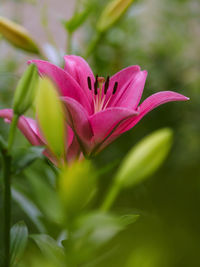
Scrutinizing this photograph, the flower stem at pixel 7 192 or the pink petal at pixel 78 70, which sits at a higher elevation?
the pink petal at pixel 78 70

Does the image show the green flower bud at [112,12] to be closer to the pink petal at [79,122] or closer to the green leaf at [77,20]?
the green leaf at [77,20]

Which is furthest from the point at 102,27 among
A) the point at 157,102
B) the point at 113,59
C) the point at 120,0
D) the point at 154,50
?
the point at 154,50

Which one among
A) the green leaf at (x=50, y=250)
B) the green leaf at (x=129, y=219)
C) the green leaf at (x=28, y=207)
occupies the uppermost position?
the green leaf at (x=129, y=219)

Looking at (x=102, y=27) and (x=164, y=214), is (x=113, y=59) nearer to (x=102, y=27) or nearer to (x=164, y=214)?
(x=102, y=27)

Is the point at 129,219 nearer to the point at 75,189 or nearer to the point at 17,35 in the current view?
the point at 75,189

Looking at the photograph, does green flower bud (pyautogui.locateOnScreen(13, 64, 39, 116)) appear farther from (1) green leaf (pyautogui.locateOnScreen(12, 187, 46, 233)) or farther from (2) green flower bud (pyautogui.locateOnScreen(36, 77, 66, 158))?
(1) green leaf (pyautogui.locateOnScreen(12, 187, 46, 233))

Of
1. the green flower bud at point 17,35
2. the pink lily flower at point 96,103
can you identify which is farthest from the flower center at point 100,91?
the green flower bud at point 17,35

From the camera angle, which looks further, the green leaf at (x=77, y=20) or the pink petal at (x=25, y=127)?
the green leaf at (x=77, y=20)
